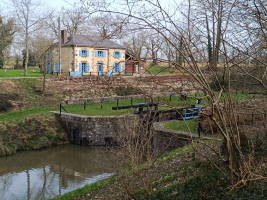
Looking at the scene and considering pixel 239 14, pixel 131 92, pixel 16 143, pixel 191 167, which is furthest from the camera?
pixel 131 92

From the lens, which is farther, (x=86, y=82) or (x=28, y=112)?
(x=86, y=82)

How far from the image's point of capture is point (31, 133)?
17.4m

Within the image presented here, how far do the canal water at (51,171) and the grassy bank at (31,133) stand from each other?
1.64 ft

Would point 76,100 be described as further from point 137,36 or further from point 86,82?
point 137,36

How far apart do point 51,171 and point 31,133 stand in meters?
4.20

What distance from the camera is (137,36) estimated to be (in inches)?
199

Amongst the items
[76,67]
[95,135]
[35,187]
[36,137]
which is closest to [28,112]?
[36,137]

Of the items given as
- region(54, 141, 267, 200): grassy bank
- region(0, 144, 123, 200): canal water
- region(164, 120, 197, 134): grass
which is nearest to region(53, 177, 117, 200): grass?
region(54, 141, 267, 200): grassy bank

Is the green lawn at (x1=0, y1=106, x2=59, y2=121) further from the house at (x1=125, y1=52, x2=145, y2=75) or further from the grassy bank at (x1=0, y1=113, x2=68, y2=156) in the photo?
the house at (x1=125, y1=52, x2=145, y2=75)

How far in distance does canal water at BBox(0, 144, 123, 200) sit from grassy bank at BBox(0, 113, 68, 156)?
0.50 m

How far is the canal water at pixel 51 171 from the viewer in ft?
37.6

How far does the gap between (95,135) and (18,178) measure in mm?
5781

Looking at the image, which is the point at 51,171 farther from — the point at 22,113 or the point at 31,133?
the point at 22,113

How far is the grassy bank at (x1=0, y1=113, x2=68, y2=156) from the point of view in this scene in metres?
16.4
